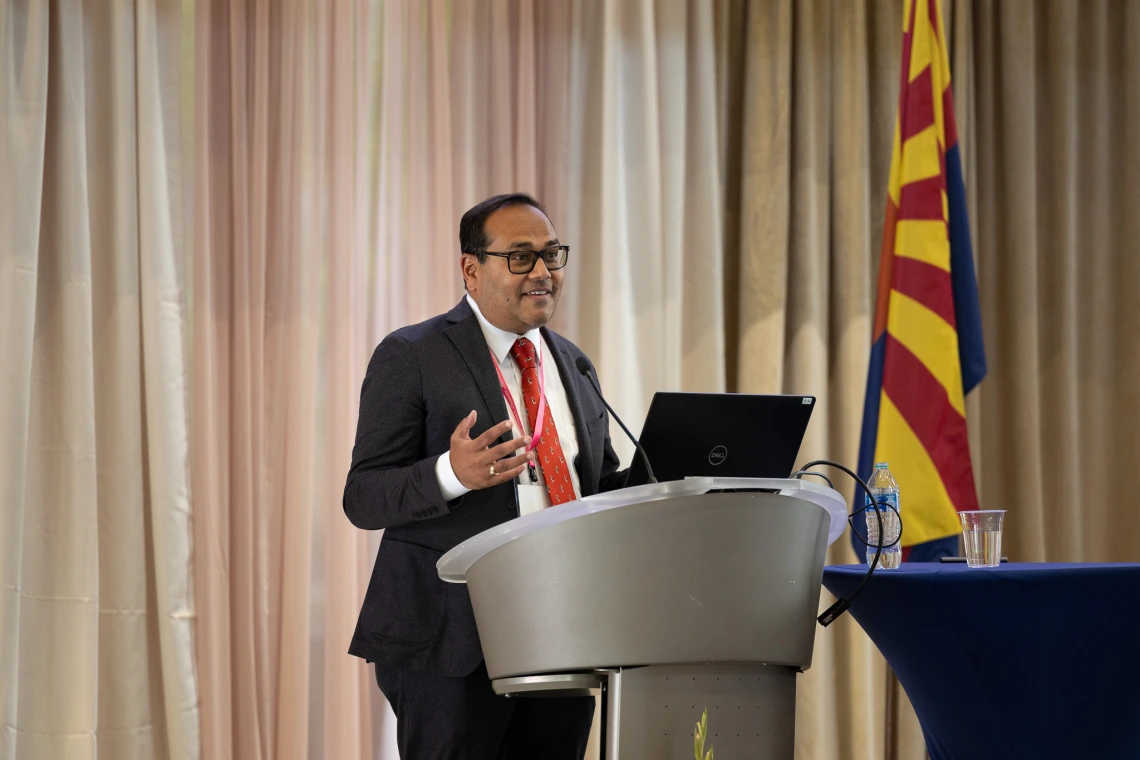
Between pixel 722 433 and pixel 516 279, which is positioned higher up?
pixel 516 279

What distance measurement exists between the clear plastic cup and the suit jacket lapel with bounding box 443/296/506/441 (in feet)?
3.11

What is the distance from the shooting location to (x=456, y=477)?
1.82 meters

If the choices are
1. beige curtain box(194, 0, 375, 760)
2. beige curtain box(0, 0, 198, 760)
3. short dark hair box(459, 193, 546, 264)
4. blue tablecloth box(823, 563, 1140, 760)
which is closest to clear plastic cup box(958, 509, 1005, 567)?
blue tablecloth box(823, 563, 1140, 760)

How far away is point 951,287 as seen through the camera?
3309 millimetres

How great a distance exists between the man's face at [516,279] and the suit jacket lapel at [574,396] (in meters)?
0.13

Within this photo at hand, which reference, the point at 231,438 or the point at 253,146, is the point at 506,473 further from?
the point at 253,146

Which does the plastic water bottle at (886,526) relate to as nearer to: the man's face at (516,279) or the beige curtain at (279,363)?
the man's face at (516,279)

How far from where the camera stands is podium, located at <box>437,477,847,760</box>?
58.6 inches

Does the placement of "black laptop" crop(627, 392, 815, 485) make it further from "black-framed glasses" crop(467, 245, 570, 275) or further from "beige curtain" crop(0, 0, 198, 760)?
"beige curtain" crop(0, 0, 198, 760)

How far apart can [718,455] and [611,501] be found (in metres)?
0.40

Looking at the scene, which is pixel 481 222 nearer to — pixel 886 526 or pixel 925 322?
pixel 886 526

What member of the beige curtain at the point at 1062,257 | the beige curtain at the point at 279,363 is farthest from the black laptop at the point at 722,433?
the beige curtain at the point at 1062,257

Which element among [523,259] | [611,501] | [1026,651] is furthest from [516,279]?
[1026,651]

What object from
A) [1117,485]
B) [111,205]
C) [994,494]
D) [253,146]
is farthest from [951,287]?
[111,205]
